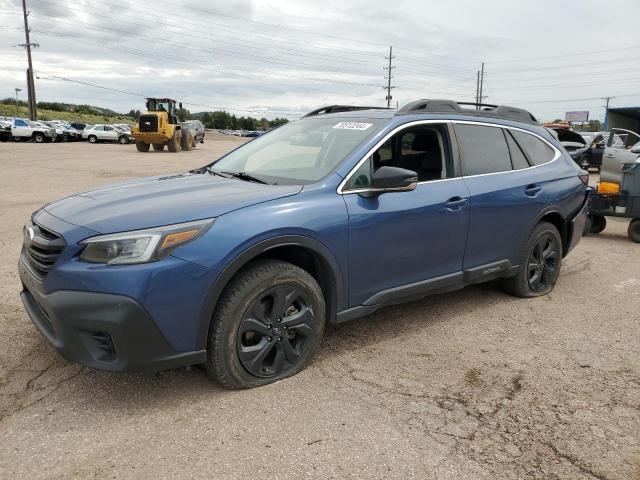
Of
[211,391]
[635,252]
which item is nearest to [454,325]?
[211,391]

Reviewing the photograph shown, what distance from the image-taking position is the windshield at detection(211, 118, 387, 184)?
373 cm

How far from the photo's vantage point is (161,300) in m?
2.76

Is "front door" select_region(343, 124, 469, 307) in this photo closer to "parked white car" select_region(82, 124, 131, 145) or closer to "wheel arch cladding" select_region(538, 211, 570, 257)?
"wheel arch cladding" select_region(538, 211, 570, 257)

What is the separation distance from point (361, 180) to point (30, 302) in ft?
7.19

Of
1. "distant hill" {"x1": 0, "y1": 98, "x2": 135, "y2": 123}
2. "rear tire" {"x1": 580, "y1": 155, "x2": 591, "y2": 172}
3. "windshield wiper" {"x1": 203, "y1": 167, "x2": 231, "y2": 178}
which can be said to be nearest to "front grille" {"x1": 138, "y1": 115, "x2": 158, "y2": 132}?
"rear tire" {"x1": 580, "y1": 155, "x2": 591, "y2": 172}

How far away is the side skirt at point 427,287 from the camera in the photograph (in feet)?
12.0

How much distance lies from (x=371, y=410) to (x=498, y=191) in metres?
2.26

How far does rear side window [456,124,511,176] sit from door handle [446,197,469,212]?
0.92ft

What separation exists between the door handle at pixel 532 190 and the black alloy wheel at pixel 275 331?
245 cm

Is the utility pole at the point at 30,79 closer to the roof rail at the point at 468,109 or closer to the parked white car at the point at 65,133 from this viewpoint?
the parked white car at the point at 65,133

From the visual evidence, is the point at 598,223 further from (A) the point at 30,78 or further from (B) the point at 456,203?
(A) the point at 30,78

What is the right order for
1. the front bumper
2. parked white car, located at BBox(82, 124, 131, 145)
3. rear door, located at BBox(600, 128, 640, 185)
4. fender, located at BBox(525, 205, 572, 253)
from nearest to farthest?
the front bumper < fender, located at BBox(525, 205, 572, 253) < rear door, located at BBox(600, 128, 640, 185) < parked white car, located at BBox(82, 124, 131, 145)

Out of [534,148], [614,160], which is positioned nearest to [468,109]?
[534,148]

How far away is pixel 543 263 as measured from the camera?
201 inches
